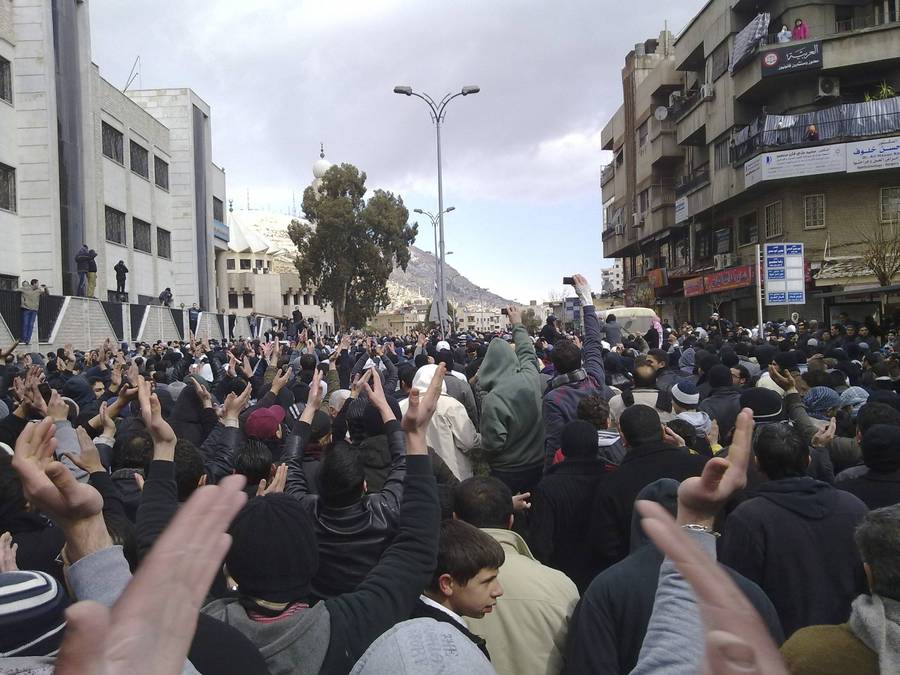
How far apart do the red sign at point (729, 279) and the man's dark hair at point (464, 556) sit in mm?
31884

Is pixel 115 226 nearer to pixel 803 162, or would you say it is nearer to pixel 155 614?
pixel 803 162

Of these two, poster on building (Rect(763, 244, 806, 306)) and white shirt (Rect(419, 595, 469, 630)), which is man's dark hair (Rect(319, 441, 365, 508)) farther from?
poster on building (Rect(763, 244, 806, 306))

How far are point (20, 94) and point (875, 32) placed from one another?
32.5 metres

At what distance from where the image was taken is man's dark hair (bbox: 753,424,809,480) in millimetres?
3504

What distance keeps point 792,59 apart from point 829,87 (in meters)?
1.98

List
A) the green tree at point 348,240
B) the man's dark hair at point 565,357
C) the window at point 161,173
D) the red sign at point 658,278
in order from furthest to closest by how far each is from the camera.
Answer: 1. the green tree at point 348,240
2. the red sign at point 658,278
3. the window at point 161,173
4. the man's dark hair at point 565,357

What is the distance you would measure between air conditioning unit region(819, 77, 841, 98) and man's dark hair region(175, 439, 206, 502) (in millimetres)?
32798

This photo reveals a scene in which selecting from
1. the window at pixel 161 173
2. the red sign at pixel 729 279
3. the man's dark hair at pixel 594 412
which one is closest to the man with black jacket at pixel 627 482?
the man's dark hair at pixel 594 412

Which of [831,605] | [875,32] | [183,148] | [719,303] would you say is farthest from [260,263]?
[831,605]

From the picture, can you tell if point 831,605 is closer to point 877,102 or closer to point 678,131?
point 877,102

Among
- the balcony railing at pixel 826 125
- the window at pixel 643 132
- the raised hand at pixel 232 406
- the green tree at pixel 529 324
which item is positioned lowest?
the raised hand at pixel 232 406

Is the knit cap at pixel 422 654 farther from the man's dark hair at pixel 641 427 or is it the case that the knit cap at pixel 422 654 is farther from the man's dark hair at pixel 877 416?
the man's dark hair at pixel 877 416

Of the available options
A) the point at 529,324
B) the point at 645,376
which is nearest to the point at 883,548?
the point at 645,376

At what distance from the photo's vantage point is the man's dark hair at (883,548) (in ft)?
6.71
